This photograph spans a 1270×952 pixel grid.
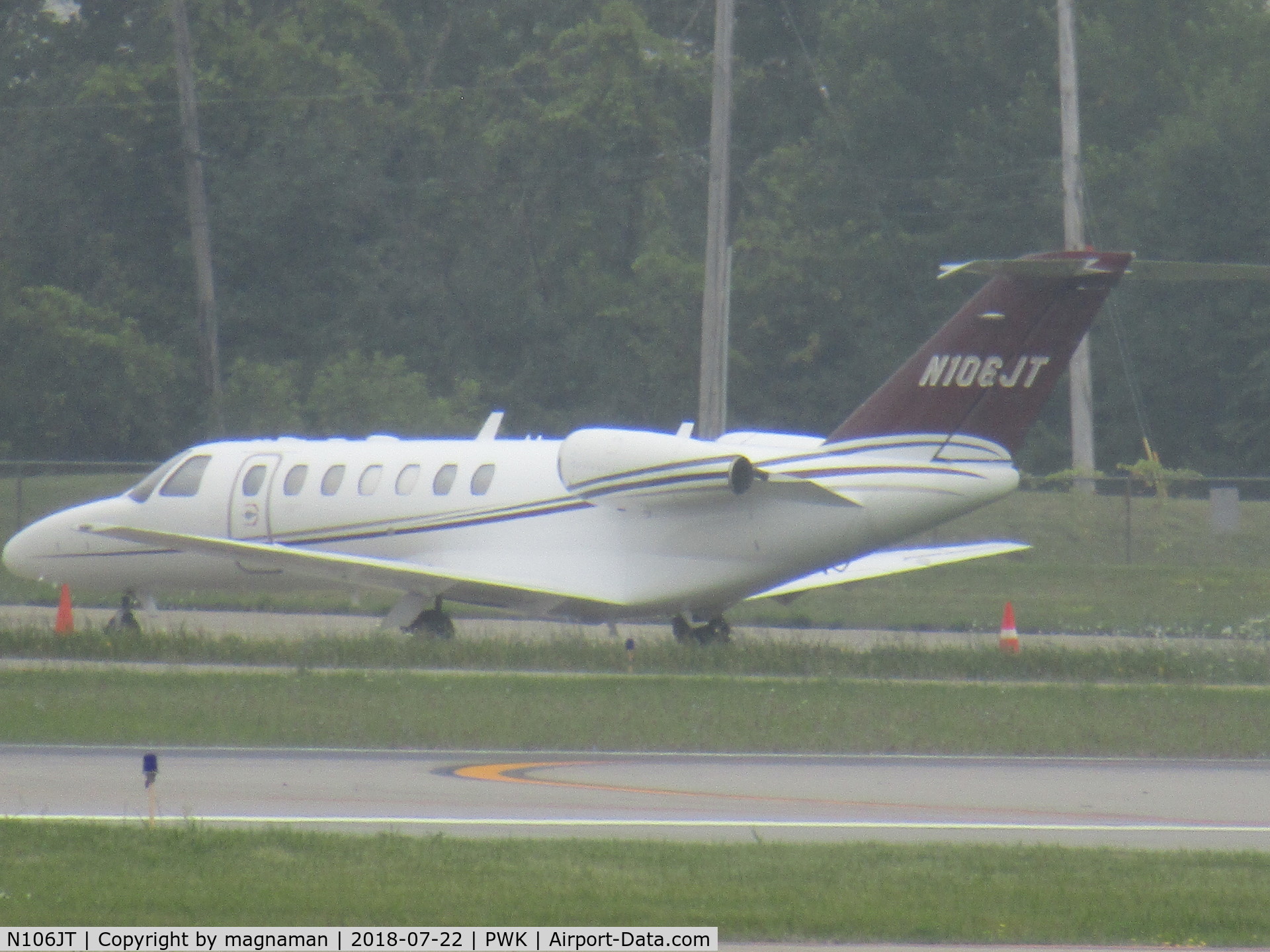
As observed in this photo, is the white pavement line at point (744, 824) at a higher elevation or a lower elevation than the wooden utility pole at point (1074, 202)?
lower

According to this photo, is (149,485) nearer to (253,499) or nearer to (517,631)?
(253,499)

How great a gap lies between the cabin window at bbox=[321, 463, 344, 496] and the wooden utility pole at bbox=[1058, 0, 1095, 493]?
681 inches

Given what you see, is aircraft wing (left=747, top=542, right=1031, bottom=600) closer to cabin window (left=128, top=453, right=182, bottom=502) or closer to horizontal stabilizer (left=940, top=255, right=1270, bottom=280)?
horizontal stabilizer (left=940, top=255, right=1270, bottom=280)

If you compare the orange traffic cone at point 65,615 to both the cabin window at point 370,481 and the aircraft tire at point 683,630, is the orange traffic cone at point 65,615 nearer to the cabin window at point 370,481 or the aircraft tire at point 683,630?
the cabin window at point 370,481

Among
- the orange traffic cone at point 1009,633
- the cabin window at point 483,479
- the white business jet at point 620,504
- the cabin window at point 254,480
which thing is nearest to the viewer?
the white business jet at point 620,504

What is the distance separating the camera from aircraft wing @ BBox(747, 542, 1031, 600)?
22531 millimetres

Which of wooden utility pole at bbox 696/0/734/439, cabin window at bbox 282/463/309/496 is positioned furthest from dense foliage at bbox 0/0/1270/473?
cabin window at bbox 282/463/309/496

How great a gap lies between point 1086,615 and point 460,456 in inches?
392

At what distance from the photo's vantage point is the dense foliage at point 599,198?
51188 millimetres

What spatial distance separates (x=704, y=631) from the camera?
22.5 meters

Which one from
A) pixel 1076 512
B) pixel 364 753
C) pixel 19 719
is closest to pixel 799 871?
pixel 364 753

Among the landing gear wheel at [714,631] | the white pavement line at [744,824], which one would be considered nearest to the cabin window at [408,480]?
the landing gear wheel at [714,631]

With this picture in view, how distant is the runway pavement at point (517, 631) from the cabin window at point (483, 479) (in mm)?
1655

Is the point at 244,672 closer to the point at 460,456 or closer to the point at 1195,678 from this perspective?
the point at 460,456
